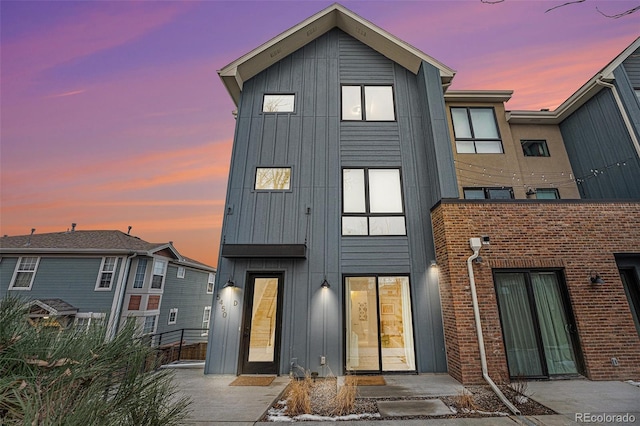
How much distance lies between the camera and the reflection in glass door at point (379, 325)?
21.2ft

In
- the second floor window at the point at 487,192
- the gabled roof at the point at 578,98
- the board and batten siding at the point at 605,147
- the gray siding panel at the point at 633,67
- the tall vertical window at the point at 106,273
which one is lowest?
the tall vertical window at the point at 106,273

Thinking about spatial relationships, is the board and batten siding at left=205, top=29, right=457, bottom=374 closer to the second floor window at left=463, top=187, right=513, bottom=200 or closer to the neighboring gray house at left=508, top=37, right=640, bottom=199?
the second floor window at left=463, top=187, right=513, bottom=200

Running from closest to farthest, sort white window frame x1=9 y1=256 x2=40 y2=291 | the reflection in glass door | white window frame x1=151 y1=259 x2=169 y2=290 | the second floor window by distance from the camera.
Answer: the reflection in glass door < the second floor window < white window frame x1=9 y1=256 x2=40 y2=291 < white window frame x1=151 y1=259 x2=169 y2=290

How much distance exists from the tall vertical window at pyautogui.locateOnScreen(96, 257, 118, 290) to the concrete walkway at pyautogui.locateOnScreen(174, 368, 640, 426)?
9756mm

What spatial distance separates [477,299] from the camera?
5883mm

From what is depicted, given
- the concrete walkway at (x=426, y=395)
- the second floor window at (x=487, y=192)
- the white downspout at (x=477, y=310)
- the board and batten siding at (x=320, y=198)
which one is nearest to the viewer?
the concrete walkway at (x=426, y=395)

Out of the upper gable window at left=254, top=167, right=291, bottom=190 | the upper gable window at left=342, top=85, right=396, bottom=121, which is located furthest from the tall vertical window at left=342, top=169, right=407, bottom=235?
the upper gable window at left=342, top=85, right=396, bottom=121

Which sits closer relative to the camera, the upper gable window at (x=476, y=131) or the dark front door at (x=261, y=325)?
the dark front door at (x=261, y=325)

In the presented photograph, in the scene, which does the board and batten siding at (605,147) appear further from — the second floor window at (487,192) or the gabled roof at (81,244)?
the gabled roof at (81,244)

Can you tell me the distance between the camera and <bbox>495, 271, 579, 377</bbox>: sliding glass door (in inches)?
223

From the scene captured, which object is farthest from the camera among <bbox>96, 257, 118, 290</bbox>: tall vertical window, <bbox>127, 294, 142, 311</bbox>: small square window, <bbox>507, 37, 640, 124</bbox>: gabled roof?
<bbox>127, 294, 142, 311</bbox>: small square window

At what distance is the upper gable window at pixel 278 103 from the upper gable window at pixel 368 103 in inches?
69.0

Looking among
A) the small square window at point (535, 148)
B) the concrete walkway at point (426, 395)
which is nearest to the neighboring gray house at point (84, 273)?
the concrete walkway at point (426, 395)

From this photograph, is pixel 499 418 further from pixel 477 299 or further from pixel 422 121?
pixel 422 121
